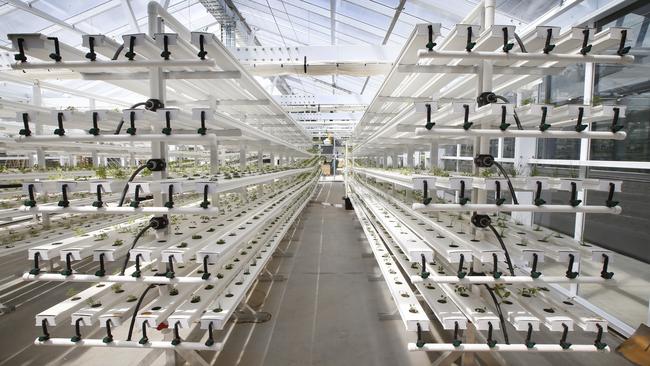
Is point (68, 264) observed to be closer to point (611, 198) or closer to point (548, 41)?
point (548, 41)

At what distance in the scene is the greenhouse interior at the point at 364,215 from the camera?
1.79 meters

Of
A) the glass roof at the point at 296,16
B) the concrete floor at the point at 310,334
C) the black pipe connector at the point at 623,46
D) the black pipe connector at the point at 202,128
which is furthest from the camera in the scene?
the glass roof at the point at 296,16

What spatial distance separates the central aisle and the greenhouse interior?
0.07 ft

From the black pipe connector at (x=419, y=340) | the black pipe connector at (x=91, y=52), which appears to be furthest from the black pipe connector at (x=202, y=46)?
the black pipe connector at (x=419, y=340)

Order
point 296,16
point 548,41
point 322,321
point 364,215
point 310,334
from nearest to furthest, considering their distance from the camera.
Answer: point 548,41
point 310,334
point 322,321
point 364,215
point 296,16

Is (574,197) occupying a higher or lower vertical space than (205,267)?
higher

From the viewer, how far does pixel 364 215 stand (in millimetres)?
5793

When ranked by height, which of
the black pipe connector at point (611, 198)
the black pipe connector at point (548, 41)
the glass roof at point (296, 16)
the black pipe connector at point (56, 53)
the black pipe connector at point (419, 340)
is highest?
the glass roof at point (296, 16)

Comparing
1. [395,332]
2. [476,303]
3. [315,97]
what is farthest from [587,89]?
[315,97]

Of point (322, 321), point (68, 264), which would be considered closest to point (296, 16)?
point (322, 321)

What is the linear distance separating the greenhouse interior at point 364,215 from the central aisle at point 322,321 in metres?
0.02

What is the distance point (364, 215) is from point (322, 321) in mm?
2963

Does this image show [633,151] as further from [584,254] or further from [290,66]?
[290,66]

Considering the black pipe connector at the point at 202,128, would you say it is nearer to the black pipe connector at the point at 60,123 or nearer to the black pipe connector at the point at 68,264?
the black pipe connector at the point at 60,123
